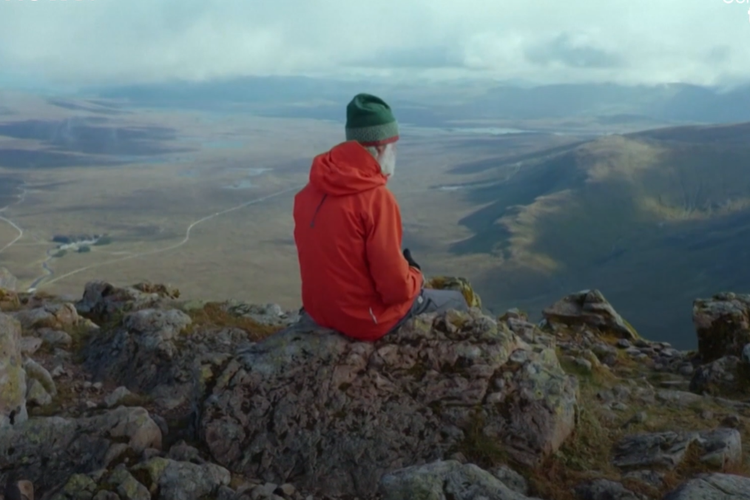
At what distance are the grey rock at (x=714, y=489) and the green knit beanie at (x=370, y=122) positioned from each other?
5486 millimetres

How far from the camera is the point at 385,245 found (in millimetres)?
9258

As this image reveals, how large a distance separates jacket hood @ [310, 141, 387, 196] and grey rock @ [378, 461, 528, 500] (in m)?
3.62

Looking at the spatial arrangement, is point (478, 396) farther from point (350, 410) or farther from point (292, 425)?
point (292, 425)

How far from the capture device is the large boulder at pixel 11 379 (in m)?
10.0

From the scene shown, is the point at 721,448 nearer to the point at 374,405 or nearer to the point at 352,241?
the point at 374,405

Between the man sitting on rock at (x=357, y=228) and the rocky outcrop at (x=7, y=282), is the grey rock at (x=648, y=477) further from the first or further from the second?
the rocky outcrop at (x=7, y=282)

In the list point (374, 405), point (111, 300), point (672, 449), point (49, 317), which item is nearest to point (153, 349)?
point (49, 317)

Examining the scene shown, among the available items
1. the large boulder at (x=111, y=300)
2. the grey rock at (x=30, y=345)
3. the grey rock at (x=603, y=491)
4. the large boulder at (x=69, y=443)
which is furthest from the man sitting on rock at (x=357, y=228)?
the large boulder at (x=111, y=300)

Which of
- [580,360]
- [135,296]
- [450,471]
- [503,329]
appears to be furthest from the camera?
[135,296]

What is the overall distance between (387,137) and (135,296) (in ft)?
39.4

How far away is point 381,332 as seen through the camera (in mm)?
10500

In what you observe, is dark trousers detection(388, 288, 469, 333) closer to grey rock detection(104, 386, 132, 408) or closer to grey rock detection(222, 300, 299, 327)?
grey rock detection(104, 386, 132, 408)

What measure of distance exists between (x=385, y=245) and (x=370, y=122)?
167cm

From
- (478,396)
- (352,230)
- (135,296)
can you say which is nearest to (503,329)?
(478,396)
